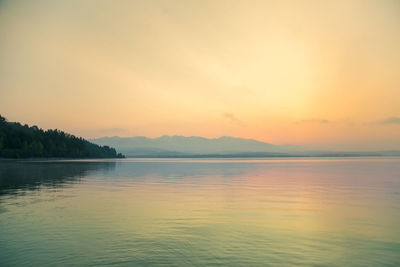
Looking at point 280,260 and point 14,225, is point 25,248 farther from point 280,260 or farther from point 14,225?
point 280,260

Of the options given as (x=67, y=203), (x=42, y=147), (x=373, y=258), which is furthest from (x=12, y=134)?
(x=373, y=258)

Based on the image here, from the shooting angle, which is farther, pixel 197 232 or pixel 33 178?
pixel 33 178

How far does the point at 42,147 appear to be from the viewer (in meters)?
191

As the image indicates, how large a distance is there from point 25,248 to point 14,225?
585 centimetres

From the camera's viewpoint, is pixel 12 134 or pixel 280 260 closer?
pixel 280 260

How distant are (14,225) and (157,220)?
9.48 meters

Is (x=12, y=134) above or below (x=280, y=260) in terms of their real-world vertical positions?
above

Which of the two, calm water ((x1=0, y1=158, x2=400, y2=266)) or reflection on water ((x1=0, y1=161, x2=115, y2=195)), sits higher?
reflection on water ((x1=0, y1=161, x2=115, y2=195))

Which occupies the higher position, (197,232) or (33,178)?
(33,178)

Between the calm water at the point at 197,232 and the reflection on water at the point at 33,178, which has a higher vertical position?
the reflection on water at the point at 33,178

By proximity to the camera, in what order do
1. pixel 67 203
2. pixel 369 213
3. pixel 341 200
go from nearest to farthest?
pixel 369 213
pixel 67 203
pixel 341 200

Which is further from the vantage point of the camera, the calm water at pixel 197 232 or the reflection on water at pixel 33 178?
the reflection on water at pixel 33 178

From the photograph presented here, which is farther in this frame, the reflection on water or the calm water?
the reflection on water

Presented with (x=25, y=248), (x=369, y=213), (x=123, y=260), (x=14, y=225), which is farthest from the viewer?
(x=369, y=213)
